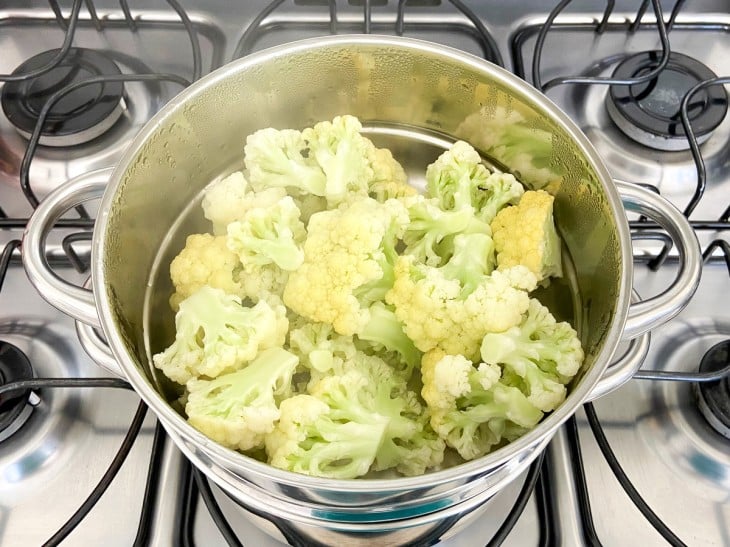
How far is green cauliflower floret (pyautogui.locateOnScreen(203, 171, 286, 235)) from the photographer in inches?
31.0

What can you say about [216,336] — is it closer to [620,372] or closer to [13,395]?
[13,395]

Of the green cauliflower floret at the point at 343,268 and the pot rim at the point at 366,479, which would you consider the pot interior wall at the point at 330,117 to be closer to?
the pot rim at the point at 366,479

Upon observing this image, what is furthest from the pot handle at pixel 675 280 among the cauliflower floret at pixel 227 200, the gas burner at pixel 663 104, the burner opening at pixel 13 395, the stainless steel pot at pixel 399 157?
the burner opening at pixel 13 395

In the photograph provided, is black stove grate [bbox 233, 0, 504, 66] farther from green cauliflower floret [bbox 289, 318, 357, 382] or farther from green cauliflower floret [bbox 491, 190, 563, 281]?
green cauliflower floret [bbox 289, 318, 357, 382]

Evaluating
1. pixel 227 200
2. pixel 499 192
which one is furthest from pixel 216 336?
pixel 499 192

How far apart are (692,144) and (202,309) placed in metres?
0.67

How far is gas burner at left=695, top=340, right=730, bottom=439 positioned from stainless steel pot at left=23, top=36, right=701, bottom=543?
0.17 meters

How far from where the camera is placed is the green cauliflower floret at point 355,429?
65 centimetres

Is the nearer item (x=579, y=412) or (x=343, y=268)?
(x=343, y=268)

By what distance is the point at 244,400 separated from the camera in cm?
66

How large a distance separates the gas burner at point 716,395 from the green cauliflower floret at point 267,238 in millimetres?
513

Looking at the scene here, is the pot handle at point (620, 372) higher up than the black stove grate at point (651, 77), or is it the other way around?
the black stove grate at point (651, 77)

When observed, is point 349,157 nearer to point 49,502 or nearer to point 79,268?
point 79,268

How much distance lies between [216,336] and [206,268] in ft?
0.35
